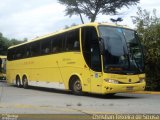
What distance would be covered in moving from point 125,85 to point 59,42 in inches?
213

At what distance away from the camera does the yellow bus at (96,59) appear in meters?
19.5

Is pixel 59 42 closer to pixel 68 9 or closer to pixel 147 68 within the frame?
pixel 147 68

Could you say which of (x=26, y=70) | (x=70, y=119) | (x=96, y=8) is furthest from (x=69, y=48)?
(x=96, y=8)

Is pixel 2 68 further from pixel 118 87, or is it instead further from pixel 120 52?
pixel 118 87

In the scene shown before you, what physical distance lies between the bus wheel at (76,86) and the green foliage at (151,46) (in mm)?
5616

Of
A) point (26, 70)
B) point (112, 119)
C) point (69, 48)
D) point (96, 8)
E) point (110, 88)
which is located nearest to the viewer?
point (112, 119)

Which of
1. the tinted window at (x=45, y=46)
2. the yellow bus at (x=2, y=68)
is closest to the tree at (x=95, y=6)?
the yellow bus at (x=2, y=68)

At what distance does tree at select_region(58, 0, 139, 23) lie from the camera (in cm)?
4716

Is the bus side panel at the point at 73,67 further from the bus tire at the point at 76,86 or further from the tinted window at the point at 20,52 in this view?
the tinted window at the point at 20,52

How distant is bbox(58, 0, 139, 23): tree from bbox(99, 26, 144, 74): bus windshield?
87.0ft

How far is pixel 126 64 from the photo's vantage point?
19.8 meters

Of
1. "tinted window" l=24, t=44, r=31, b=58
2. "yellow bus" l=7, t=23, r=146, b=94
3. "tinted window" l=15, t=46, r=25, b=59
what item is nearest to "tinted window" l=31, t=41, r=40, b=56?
"tinted window" l=24, t=44, r=31, b=58

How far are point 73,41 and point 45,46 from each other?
13.7 feet

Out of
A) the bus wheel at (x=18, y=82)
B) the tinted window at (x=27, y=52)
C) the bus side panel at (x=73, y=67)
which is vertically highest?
the tinted window at (x=27, y=52)
